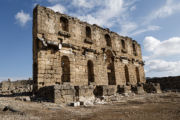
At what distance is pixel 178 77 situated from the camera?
16469mm

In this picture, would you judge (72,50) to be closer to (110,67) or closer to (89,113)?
(110,67)

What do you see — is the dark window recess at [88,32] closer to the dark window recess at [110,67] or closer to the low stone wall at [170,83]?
the dark window recess at [110,67]

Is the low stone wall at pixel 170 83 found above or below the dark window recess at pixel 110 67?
below

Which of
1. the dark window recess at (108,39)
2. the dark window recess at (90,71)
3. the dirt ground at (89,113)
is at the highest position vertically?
the dark window recess at (108,39)

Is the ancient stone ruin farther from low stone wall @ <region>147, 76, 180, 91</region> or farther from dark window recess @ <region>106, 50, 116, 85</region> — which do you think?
low stone wall @ <region>147, 76, 180, 91</region>

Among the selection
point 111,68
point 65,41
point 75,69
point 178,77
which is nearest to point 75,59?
point 75,69

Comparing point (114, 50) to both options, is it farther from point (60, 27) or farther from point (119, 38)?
point (60, 27)

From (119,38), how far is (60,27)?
7568mm

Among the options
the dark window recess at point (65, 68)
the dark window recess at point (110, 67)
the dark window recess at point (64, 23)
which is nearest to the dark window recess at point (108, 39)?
the dark window recess at point (110, 67)

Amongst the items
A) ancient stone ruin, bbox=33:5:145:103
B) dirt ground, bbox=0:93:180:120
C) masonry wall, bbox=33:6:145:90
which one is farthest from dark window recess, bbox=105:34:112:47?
dirt ground, bbox=0:93:180:120

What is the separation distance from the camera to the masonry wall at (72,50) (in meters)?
9.18

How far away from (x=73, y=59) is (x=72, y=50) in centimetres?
73

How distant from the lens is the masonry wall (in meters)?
9.18

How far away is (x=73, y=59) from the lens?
10.8 meters
